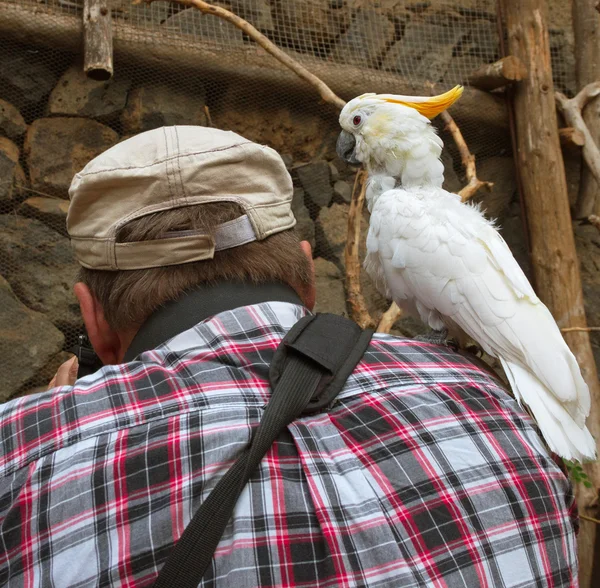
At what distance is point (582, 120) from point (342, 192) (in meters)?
1.52

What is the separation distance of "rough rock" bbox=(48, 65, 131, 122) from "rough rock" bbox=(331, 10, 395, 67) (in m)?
1.27

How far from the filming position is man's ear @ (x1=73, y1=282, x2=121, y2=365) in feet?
3.27

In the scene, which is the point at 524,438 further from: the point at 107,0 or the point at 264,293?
the point at 107,0

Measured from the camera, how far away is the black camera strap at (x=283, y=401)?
65 cm

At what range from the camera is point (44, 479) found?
0.69 meters

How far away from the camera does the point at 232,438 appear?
714 millimetres

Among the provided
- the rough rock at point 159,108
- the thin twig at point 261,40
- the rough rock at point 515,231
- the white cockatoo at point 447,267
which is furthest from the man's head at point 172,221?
the rough rock at point 515,231

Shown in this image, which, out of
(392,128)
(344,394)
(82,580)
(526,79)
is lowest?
(82,580)

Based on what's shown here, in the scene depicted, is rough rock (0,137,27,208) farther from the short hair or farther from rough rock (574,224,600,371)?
rough rock (574,224,600,371)

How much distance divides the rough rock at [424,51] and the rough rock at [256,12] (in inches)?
30.0

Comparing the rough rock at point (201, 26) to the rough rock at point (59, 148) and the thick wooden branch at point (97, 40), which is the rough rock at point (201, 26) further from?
the rough rock at point (59, 148)

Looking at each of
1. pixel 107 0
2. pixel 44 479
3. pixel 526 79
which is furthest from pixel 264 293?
pixel 526 79

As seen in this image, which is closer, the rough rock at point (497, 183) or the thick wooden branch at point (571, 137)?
the thick wooden branch at point (571, 137)

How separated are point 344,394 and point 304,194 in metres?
3.05
